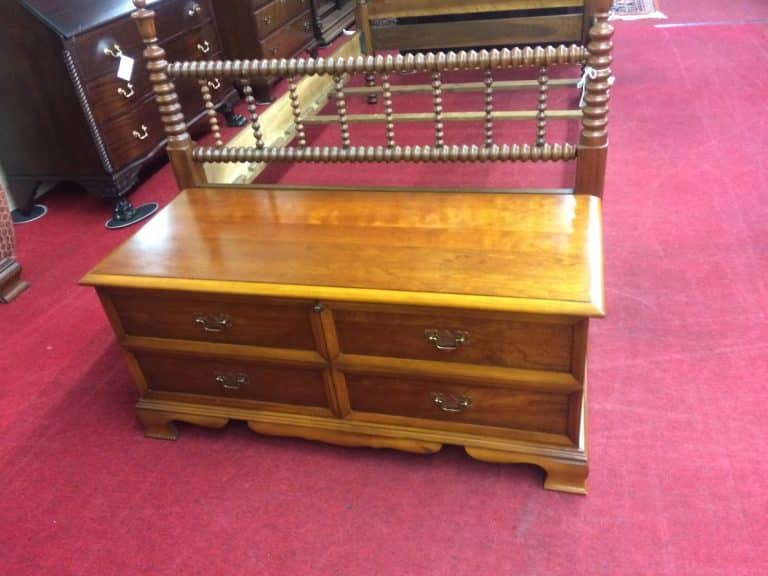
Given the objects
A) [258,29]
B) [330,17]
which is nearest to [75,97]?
[258,29]

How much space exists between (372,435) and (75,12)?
2.14 meters

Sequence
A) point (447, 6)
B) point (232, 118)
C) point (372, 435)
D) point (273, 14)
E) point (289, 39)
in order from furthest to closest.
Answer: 1. point (289, 39)
2. point (273, 14)
3. point (232, 118)
4. point (447, 6)
5. point (372, 435)

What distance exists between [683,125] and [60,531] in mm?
3000

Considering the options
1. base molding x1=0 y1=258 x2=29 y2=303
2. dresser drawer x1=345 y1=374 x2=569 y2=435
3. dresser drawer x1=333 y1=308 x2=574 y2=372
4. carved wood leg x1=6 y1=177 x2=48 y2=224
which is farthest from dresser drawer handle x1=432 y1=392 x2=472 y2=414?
carved wood leg x1=6 y1=177 x2=48 y2=224

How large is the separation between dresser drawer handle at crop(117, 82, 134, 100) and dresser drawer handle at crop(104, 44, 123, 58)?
122mm

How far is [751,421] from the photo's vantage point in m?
1.52

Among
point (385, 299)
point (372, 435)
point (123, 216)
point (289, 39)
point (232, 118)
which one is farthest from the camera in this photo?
point (289, 39)

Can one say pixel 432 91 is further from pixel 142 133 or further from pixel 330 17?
pixel 330 17

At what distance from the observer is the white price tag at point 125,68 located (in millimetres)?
2633

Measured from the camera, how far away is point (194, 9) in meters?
3.17

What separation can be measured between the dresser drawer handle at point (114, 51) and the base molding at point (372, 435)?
64.5 inches

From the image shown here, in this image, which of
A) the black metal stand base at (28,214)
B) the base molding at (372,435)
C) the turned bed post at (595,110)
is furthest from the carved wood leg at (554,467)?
the black metal stand base at (28,214)

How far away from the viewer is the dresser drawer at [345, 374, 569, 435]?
53.2 inches

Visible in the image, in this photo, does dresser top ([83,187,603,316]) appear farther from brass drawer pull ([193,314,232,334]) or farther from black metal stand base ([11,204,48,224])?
black metal stand base ([11,204,48,224])
